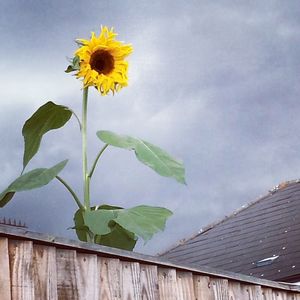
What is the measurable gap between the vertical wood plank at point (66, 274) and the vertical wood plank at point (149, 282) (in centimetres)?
41

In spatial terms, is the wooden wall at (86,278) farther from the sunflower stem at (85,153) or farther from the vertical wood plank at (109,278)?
the sunflower stem at (85,153)

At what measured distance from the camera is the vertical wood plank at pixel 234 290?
13.6 feet

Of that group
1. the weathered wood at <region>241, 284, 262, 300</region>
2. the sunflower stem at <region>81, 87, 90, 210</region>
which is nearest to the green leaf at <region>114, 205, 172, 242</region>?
the sunflower stem at <region>81, 87, 90, 210</region>

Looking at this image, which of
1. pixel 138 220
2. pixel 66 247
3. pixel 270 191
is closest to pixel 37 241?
pixel 66 247

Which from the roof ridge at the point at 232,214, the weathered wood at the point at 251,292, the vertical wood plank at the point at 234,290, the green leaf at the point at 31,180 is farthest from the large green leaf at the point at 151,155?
the roof ridge at the point at 232,214

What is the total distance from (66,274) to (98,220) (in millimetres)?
241

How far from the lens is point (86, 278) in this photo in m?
3.30

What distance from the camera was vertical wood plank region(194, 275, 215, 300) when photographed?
12.8ft

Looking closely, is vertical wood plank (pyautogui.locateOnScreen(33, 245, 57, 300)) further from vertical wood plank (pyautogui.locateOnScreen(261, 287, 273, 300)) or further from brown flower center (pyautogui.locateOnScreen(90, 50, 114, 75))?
vertical wood plank (pyautogui.locateOnScreen(261, 287, 273, 300))

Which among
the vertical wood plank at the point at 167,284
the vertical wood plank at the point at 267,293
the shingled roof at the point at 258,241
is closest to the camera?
the vertical wood plank at the point at 167,284

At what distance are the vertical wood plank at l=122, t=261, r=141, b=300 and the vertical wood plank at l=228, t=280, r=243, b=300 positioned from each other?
2.39 ft

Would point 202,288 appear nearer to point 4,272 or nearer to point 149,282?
point 149,282

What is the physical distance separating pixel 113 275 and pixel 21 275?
0.50 m

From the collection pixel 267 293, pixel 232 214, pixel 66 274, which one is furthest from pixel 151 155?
pixel 232 214
